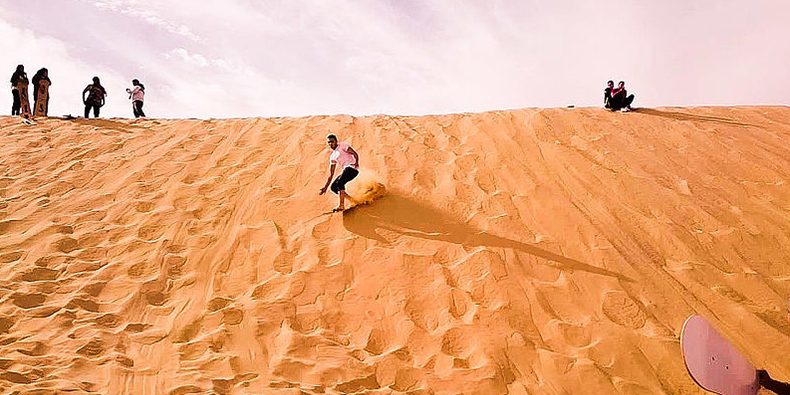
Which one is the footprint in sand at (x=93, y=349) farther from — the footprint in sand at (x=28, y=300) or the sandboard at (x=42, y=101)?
the sandboard at (x=42, y=101)

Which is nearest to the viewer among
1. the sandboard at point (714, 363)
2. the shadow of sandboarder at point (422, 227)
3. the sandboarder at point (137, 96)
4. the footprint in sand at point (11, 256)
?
the sandboard at point (714, 363)

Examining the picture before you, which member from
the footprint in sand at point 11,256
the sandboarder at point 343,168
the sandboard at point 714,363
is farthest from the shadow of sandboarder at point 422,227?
the footprint in sand at point 11,256

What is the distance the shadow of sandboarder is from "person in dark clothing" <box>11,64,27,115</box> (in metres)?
8.30

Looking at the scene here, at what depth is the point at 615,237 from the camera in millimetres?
5680

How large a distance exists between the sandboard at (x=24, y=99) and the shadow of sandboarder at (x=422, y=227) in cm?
807

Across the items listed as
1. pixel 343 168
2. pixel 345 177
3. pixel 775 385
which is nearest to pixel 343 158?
pixel 343 168

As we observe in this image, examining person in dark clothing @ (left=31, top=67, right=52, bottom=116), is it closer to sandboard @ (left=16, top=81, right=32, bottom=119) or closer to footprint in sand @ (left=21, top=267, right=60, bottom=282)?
sandboard @ (left=16, top=81, right=32, bottom=119)


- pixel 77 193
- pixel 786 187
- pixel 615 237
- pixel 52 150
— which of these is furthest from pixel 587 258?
pixel 52 150

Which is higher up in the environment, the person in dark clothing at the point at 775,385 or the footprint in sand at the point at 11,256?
the footprint in sand at the point at 11,256

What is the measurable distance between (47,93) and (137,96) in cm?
170

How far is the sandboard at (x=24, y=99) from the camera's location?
390 inches

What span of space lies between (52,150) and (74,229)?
3.30 metres

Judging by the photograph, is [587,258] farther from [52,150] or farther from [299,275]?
[52,150]

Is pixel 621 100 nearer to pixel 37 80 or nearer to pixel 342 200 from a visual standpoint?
pixel 342 200
